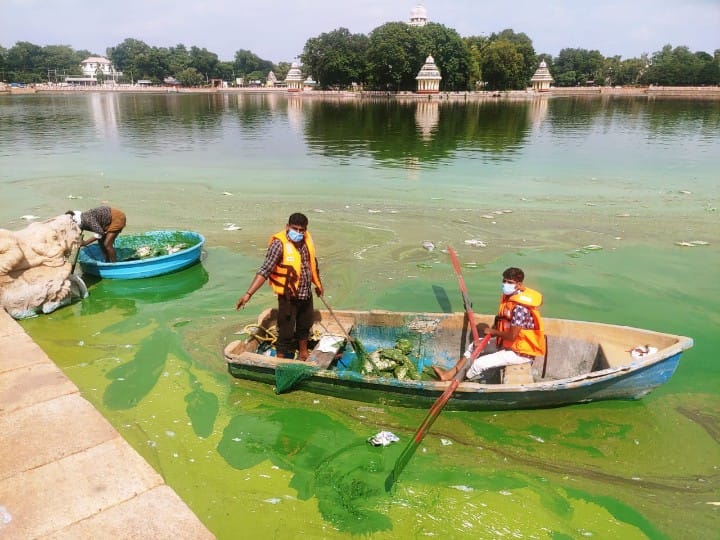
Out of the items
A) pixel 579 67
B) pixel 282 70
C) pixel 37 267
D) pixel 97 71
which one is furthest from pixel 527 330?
pixel 97 71

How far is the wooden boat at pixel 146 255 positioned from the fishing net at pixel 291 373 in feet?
15.9

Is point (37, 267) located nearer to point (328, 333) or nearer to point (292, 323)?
point (292, 323)

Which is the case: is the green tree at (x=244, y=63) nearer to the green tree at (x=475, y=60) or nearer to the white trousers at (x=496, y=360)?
the green tree at (x=475, y=60)

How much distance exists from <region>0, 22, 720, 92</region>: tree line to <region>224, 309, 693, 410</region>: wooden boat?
3364 inches

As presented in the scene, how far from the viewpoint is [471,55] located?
94062mm

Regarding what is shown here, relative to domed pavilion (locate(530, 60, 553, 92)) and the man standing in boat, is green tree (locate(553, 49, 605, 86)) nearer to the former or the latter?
domed pavilion (locate(530, 60, 553, 92))

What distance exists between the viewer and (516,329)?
→ 246 inches

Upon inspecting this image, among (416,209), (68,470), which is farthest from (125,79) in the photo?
(68,470)

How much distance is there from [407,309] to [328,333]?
2.24 metres

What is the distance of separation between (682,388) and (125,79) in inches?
6653

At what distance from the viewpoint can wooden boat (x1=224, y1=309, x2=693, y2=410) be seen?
5.80m

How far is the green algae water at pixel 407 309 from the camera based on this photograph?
16.6 ft

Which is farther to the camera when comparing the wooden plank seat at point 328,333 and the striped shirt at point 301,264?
the wooden plank seat at point 328,333

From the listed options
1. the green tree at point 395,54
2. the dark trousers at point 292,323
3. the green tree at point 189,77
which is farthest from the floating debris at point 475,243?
the green tree at point 189,77
